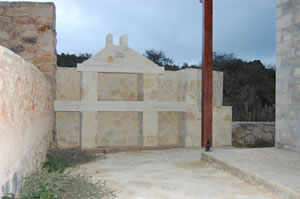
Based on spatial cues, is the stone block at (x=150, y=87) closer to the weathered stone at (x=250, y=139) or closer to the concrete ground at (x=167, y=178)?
the concrete ground at (x=167, y=178)

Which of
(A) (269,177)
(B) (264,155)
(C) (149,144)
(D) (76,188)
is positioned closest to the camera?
(D) (76,188)

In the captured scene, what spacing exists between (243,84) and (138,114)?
1319cm

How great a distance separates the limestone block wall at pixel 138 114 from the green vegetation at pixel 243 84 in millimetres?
3927

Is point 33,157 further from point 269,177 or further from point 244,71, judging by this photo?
point 244,71

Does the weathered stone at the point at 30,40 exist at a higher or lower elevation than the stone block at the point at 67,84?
higher

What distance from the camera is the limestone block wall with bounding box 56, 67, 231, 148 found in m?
6.49

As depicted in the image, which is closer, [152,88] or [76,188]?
[76,188]

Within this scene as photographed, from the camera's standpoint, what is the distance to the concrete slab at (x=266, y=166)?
3.01 m

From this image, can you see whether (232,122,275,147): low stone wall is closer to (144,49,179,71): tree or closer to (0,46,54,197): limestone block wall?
(0,46,54,197): limestone block wall

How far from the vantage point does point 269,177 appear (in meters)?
3.28

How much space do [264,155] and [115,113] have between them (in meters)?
3.53

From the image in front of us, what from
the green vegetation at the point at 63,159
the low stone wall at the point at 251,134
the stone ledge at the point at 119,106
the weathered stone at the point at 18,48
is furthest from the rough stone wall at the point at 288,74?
the weathered stone at the point at 18,48

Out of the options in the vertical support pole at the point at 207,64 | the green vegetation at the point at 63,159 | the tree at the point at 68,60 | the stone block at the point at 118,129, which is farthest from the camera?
the tree at the point at 68,60

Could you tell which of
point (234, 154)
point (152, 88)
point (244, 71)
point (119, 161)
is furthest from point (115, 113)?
point (244, 71)
